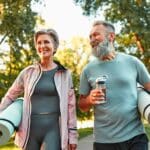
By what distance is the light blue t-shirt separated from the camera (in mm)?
4316

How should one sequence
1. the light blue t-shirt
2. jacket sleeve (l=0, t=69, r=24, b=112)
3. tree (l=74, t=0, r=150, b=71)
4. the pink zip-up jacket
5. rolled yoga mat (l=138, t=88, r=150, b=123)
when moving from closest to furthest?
rolled yoga mat (l=138, t=88, r=150, b=123)
the light blue t-shirt
the pink zip-up jacket
jacket sleeve (l=0, t=69, r=24, b=112)
tree (l=74, t=0, r=150, b=71)

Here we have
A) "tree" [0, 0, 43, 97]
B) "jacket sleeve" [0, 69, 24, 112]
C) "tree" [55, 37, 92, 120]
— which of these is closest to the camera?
"jacket sleeve" [0, 69, 24, 112]

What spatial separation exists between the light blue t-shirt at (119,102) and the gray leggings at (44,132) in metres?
0.39

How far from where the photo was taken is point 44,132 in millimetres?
4527

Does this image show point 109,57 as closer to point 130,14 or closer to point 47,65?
point 47,65

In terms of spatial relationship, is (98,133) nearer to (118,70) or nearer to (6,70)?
(118,70)

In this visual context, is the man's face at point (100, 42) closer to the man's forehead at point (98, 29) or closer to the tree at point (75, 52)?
the man's forehead at point (98, 29)

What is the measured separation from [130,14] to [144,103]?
15.8 m

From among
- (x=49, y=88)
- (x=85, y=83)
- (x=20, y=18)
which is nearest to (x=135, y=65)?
(x=85, y=83)

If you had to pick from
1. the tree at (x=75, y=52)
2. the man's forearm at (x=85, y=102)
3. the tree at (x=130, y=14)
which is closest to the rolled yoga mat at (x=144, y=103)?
the man's forearm at (x=85, y=102)

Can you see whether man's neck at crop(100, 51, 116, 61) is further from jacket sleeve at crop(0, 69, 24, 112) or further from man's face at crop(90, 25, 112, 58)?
jacket sleeve at crop(0, 69, 24, 112)

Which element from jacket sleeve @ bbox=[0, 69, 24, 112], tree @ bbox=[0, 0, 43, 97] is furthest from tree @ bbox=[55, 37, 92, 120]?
jacket sleeve @ bbox=[0, 69, 24, 112]

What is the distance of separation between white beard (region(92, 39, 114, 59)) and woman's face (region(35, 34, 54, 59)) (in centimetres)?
45

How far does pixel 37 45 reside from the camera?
15.3 feet
